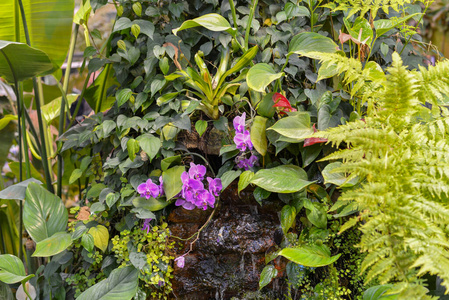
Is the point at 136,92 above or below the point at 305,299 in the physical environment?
above

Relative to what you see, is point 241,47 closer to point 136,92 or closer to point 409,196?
point 136,92

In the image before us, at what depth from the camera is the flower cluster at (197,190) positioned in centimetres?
139

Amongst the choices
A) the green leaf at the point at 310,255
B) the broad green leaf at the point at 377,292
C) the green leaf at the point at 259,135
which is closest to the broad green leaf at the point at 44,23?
the green leaf at the point at 259,135

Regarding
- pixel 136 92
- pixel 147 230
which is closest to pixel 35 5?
pixel 136 92

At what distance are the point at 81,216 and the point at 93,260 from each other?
22 cm

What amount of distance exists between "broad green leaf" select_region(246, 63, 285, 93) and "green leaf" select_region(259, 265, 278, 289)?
679 millimetres

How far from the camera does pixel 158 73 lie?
65.6 inches

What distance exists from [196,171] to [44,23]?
1187 millimetres

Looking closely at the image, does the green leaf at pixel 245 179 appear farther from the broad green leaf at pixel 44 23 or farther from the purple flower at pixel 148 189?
the broad green leaf at pixel 44 23

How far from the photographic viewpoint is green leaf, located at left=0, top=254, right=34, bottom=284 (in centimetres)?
136

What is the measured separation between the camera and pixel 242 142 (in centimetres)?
138

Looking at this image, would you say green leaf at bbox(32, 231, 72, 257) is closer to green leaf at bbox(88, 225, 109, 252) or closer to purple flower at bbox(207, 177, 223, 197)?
green leaf at bbox(88, 225, 109, 252)

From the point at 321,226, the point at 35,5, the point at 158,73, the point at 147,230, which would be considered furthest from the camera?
the point at 35,5

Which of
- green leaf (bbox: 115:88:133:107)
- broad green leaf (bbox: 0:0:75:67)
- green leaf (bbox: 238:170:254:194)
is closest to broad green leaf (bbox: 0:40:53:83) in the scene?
broad green leaf (bbox: 0:0:75:67)
